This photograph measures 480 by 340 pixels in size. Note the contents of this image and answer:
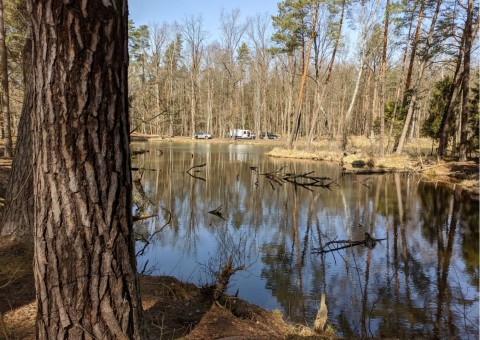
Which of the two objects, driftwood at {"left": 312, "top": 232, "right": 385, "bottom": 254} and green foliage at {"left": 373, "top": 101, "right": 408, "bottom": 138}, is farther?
green foliage at {"left": 373, "top": 101, "right": 408, "bottom": 138}

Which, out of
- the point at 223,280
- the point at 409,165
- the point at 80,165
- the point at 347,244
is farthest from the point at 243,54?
the point at 80,165

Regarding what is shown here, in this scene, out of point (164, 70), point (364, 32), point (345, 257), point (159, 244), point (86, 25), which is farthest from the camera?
point (164, 70)

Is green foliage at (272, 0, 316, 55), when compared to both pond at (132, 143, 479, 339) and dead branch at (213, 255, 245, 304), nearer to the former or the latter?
pond at (132, 143, 479, 339)

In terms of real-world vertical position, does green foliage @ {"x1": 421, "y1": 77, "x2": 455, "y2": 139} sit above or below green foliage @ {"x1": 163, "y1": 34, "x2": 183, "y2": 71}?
below

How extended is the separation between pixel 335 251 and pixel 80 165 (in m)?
7.46

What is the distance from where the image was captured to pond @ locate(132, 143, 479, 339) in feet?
19.1

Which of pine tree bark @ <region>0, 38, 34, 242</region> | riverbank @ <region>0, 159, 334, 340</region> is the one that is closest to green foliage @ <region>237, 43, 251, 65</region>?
pine tree bark @ <region>0, 38, 34, 242</region>

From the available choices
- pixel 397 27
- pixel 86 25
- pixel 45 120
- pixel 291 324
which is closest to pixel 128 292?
pixel 45 120

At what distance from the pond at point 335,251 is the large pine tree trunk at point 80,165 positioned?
12.1ft

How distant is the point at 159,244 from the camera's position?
29.7 ft

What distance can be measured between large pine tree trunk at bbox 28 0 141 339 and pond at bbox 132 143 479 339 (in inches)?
145

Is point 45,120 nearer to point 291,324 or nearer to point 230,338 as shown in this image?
point 230,338

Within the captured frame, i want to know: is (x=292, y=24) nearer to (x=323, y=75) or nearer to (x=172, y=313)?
(x=323, y=75)

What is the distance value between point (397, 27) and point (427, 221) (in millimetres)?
19769
